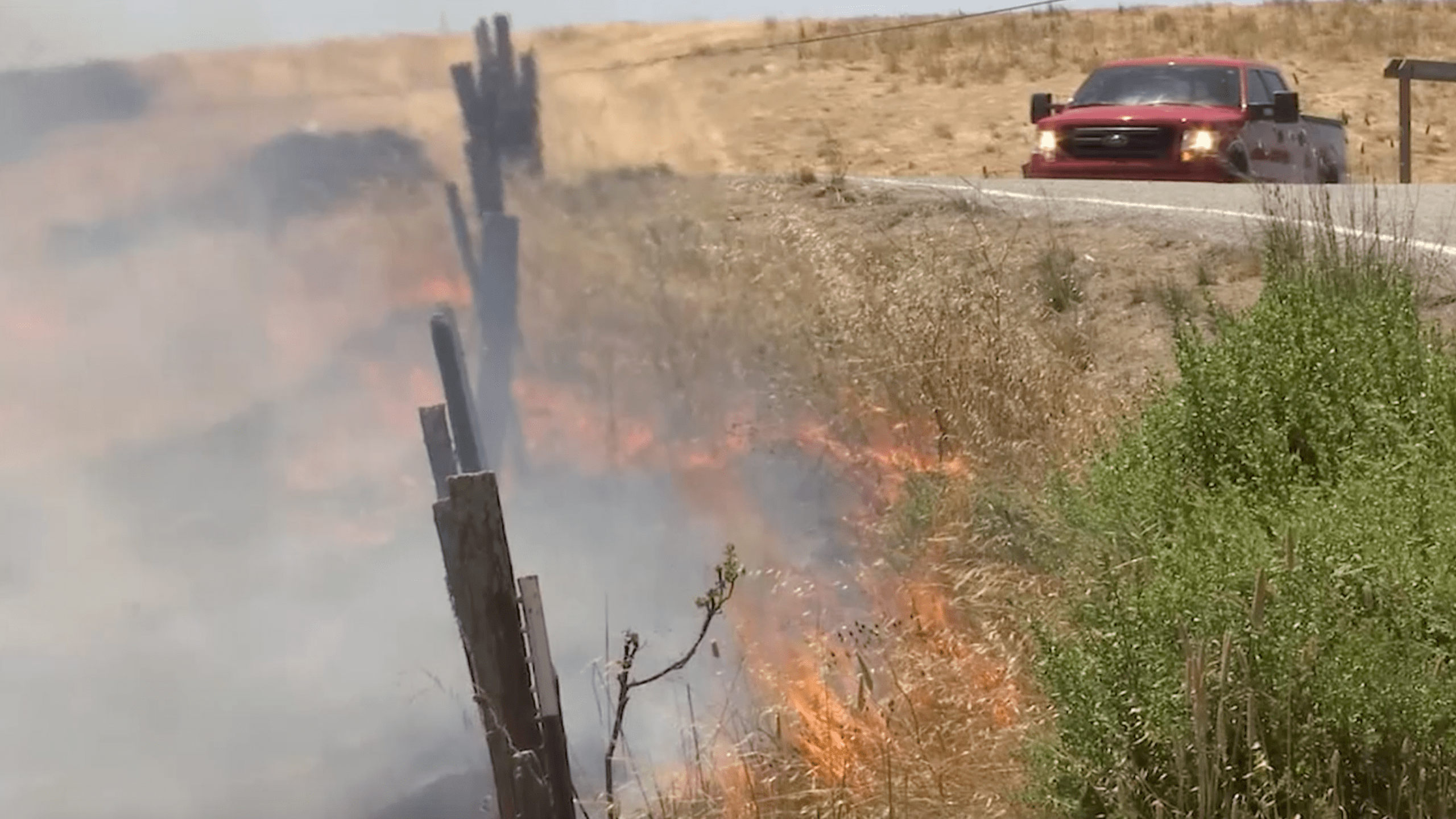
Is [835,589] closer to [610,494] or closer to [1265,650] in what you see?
[1265,650]

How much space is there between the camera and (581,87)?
21219 mm

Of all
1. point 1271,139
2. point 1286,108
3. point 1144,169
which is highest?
point 1286,108

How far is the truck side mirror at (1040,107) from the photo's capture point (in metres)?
16.4

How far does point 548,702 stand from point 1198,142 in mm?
10421

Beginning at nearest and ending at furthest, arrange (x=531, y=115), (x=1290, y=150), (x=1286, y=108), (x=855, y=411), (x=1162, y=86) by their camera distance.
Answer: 1. (x=855, y=411)
2. (x=1286, y=108)
3. (x=1290, y=150)
4. (x=1162, y=86)
5. (x=531, y=115)

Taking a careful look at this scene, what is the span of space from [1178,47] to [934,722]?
135 ft

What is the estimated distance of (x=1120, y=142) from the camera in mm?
16062

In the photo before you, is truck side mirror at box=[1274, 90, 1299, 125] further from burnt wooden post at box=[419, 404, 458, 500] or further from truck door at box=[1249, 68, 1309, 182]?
burnt wooden post at box=[419, 404, 458, 500]

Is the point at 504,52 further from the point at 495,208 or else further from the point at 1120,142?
the point at 1120,142

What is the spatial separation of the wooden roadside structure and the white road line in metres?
4.60

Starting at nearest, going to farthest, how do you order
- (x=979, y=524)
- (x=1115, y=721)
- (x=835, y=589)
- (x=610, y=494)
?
(x=1115, y=721) < (x=979, y=524) < (x=835, y=589) < (x=610, y=494)

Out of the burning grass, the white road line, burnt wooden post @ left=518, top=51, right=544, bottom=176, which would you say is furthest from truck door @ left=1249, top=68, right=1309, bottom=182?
burnt wooden post @ left=518, top=51, right=544, bottom=176

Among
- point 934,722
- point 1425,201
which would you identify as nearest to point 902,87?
point 1425,201

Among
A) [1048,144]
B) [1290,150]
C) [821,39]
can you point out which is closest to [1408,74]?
[1290,150]
